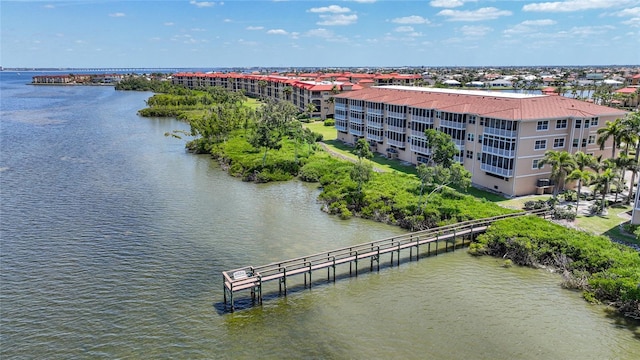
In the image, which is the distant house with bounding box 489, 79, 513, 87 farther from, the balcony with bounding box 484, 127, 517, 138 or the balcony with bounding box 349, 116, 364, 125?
the balcony with bounding box 484, 127, 517, 138

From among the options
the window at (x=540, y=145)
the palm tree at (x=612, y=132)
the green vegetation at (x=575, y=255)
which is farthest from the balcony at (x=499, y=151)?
the green vegetation at (x=575, y=255)

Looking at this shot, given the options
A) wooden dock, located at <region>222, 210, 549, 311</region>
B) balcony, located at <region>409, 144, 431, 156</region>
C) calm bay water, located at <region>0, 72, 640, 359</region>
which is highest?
balcony, located at <region>409, 144, 431, 156</region>

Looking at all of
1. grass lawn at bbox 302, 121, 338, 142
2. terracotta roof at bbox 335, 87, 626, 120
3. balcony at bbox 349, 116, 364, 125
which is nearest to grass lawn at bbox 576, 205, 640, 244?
terracotta roof at bbox 335, 87, 626, 120

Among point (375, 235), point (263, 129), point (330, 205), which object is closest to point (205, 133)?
point (263, 129)

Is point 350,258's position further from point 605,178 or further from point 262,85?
point 262,85

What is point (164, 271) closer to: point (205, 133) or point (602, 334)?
point (602, 334)

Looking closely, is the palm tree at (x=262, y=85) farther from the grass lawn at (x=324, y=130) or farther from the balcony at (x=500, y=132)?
the balcony at (x=500, y=132)
